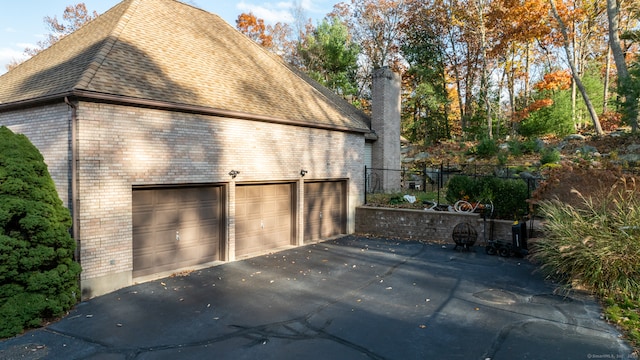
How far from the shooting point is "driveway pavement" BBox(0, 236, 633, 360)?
18.9 feet

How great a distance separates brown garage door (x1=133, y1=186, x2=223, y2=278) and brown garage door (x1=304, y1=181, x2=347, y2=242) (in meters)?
4.01

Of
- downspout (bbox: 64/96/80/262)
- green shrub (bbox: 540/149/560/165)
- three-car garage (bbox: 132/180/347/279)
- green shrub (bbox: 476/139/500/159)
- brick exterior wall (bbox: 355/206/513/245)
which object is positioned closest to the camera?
downspout (bbox: 64/96/80/262)

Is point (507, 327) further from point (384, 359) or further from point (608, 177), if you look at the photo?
point (608, 177)

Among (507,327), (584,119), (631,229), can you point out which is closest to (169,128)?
(507,327)

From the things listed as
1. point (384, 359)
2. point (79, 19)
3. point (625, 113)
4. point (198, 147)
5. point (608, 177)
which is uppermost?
point (79, 19)

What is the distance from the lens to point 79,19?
31.0m

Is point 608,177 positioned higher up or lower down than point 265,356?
higher up

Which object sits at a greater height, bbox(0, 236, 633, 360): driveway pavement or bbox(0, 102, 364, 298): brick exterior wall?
bbox(0, 102, 364, 298): brick exterior wall

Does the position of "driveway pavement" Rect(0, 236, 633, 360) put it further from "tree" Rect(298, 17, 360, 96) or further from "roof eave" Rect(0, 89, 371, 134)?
"tree" Rect(298, 17, 360, 96)

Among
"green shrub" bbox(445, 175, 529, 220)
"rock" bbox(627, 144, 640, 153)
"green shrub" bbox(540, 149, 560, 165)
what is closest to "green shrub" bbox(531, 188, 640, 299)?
"green shrub" bbox(445, 175, 529, 220)

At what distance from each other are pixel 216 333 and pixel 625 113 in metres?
22.3

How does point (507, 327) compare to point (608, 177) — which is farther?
point (608, 177)

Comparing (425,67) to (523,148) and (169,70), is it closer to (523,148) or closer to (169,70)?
(523,148)

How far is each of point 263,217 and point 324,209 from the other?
3.17m
